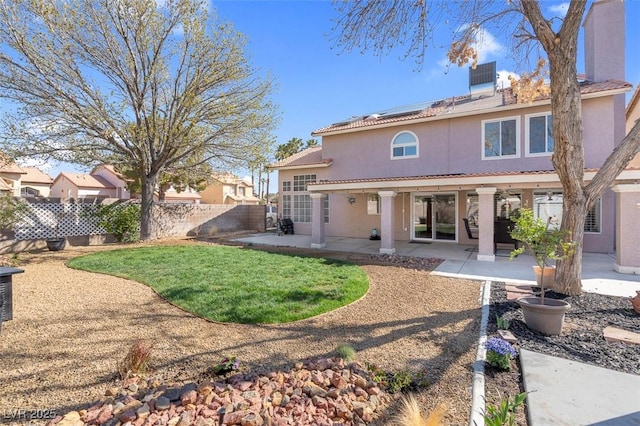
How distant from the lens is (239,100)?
45.8 ft

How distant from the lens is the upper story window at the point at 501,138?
40.3 ft

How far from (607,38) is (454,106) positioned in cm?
570

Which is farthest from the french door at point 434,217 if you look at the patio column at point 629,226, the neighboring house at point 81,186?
the neighboring house at point 81,186

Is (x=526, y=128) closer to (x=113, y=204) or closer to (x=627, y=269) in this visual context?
(x=627, y=269)

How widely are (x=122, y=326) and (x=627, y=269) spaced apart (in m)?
11.6

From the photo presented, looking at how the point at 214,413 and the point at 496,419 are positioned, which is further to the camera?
the point at 214,413

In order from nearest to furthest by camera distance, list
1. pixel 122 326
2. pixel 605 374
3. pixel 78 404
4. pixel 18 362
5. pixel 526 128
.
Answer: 1. pixel 78 404
2. pixel 605 374
3. pixel 18 362
4. pixel 122 326
5. pixel 526 128

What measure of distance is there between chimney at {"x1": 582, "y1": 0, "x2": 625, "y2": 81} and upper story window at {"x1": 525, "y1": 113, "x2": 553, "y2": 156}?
3.15m

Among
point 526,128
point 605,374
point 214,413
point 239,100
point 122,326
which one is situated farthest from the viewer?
point 239,100

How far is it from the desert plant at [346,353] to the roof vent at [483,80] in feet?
49.7

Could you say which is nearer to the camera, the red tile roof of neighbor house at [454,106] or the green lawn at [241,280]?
the green lawn at [241,280]

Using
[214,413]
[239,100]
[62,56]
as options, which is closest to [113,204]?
[62,56]

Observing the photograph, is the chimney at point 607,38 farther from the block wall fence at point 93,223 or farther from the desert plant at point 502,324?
the block wall fence at point 93,223

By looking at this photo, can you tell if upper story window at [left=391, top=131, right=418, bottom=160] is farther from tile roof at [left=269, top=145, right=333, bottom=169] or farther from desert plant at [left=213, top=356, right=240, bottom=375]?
desert plant at [left=213, top=356, right=240, bottom=375]
